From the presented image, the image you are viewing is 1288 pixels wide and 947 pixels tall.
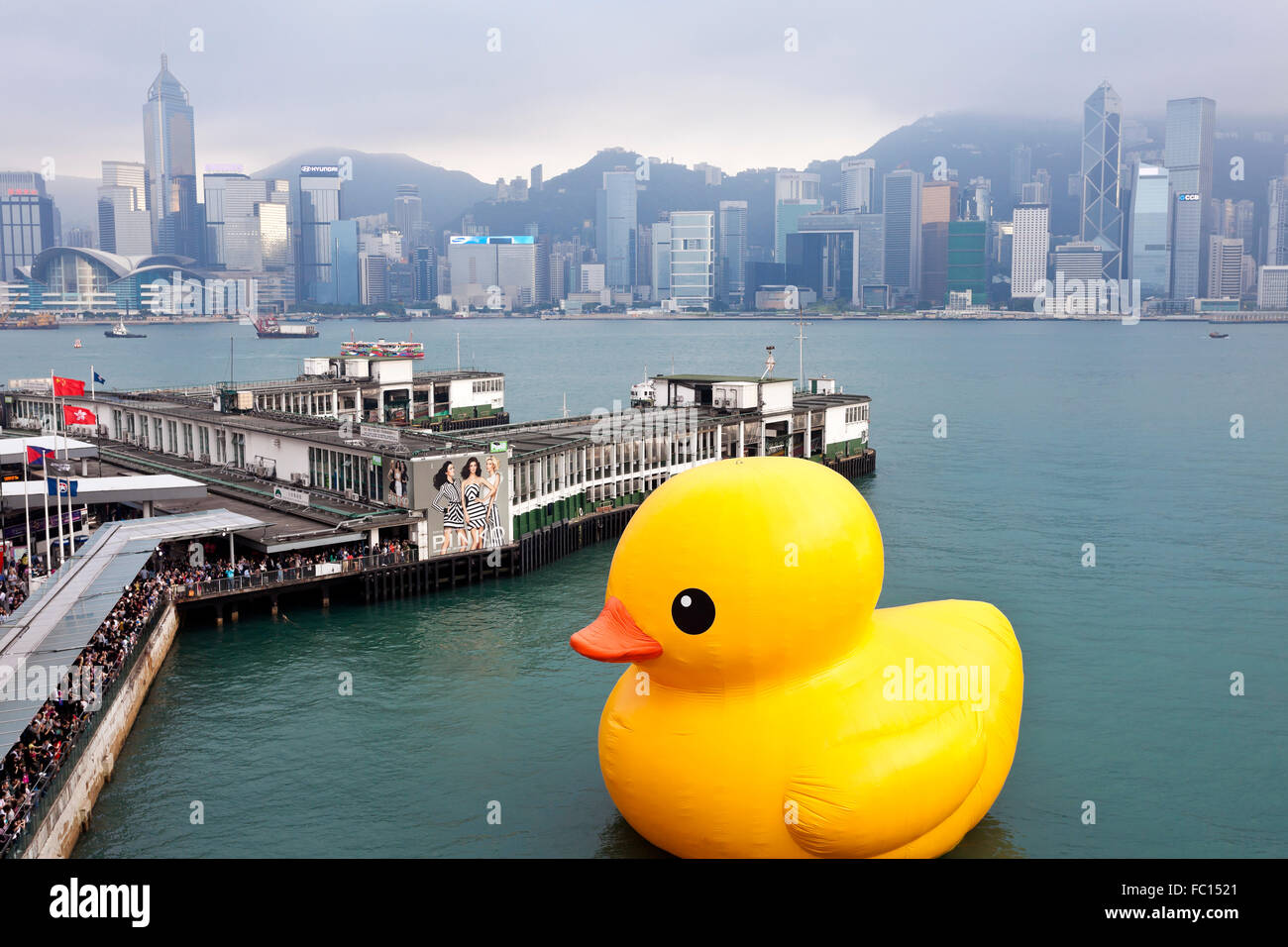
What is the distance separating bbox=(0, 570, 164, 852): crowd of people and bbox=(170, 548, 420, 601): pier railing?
301 centimetres

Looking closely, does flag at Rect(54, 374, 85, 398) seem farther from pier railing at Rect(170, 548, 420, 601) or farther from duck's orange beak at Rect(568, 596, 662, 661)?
duck's orange beak at Rect(568, 596, 662, 661)

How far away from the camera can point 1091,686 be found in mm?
33125

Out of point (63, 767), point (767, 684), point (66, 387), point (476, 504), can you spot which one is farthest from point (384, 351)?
point (767, 684)

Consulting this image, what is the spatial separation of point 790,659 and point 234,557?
31.7m

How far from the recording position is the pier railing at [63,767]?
66.6ft

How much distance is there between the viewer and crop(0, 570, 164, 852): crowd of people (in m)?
21.8

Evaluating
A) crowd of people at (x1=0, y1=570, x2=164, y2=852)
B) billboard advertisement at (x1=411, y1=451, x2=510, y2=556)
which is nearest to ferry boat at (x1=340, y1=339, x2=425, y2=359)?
billboard advertisement at (x1=411, y1=451, x2=510, y2=556)

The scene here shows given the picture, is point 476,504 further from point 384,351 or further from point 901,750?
point 384,351

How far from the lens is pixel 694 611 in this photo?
17.1 metres

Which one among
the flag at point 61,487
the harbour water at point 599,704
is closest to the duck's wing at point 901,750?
the harbour water at point 599,704

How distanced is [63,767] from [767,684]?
14.0 metres

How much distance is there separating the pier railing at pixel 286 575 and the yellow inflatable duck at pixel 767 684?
24.7m
